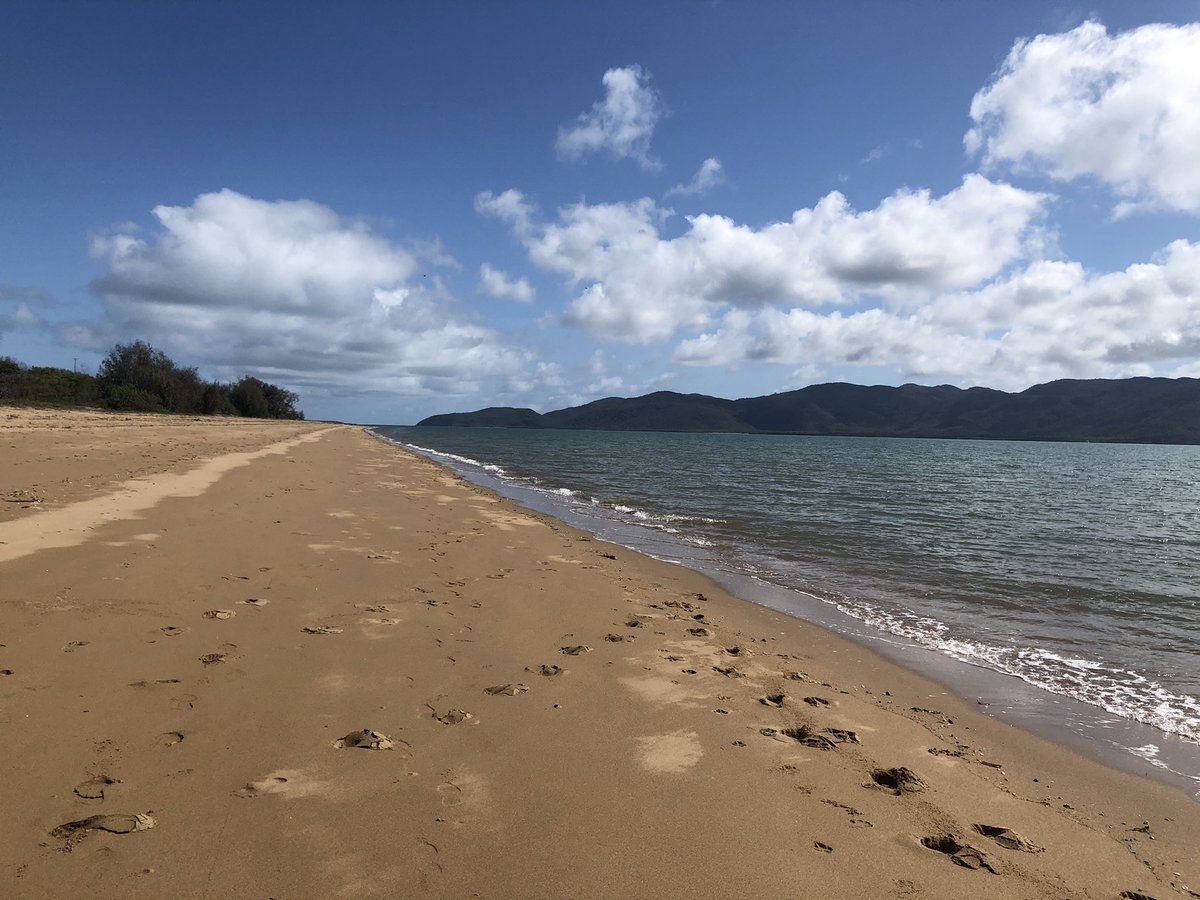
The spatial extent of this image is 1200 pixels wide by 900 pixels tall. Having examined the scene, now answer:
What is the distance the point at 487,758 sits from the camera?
13.8ft

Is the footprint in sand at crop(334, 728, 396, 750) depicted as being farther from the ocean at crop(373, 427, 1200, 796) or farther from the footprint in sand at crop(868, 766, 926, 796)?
the ocean at crop(373, 427, 1200, 796)

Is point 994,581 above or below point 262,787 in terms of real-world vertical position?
below

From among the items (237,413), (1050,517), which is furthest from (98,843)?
(237,413)

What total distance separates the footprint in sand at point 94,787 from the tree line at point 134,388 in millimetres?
65056

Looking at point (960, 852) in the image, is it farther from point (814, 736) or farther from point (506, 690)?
point (506, 690)

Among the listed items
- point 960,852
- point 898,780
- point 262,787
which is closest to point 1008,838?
point 960,852

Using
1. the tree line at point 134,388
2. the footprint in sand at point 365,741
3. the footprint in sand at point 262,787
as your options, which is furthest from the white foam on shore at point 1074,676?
the tree line at point 134,388

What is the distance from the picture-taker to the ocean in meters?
6.53

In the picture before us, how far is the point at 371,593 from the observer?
26.7 ft

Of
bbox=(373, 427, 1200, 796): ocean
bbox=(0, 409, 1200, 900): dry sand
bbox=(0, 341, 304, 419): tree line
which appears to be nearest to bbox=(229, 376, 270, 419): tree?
bbox=(0, 341, 304, 419): tree line

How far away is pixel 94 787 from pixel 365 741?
4.73 ft

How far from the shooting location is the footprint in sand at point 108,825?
Result: 312 cm

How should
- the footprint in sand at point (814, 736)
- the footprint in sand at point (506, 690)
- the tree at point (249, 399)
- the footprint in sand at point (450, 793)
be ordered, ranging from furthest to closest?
the tree at point (249, 399)
the footprint in sand at point (506, 690)
the footprint in sand at point (814, 736)
the footprint in sand at point (450, 793)

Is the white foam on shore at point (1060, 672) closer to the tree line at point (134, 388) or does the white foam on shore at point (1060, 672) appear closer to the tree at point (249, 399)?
the tree line at point (134, 388)
